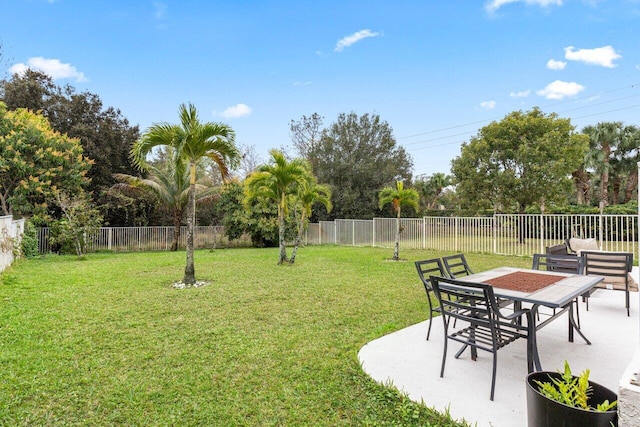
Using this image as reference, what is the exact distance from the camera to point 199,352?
3.58m

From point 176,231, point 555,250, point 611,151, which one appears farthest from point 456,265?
point 611,151

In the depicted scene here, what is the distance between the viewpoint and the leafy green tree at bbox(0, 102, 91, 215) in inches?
462

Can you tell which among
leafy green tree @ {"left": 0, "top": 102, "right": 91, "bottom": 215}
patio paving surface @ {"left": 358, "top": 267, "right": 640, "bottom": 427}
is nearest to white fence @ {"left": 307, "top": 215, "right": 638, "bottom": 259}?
patio paving surface @ {"left": 358, "top": 267, "right": 640, "bottom": 427}

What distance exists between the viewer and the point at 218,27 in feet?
35.1

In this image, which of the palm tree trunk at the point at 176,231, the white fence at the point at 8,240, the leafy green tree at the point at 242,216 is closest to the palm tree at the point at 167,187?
the palm tree trunk at the point at 176,231

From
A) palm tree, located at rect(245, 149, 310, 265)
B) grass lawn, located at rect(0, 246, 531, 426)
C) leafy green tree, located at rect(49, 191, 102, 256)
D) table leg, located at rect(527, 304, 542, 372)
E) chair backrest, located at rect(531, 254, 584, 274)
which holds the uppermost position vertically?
palm tree, located at rect(245, 149, 310, 265)

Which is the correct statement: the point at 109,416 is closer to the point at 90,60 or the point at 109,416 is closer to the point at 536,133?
the point at 90,60

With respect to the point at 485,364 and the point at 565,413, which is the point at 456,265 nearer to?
the point at 485,364

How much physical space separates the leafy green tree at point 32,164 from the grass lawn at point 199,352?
21.3 feet

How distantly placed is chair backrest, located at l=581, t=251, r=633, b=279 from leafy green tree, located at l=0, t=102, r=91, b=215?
632 inches

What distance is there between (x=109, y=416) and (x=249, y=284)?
4.78 metres

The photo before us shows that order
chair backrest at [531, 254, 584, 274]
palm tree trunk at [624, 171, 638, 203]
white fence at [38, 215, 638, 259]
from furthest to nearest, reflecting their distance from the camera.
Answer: palm tree trunk at [624, 171, 638, 203]
white fence at [38, 215, 638, 259]
chair backrest at [531, 254, 584, 274]

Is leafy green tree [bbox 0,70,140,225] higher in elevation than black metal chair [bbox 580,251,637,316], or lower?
higher

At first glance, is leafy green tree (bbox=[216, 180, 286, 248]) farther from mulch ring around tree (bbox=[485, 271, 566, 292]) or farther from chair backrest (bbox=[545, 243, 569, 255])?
mulch ring around tree (bbox=[485, 271, 566, 292])
